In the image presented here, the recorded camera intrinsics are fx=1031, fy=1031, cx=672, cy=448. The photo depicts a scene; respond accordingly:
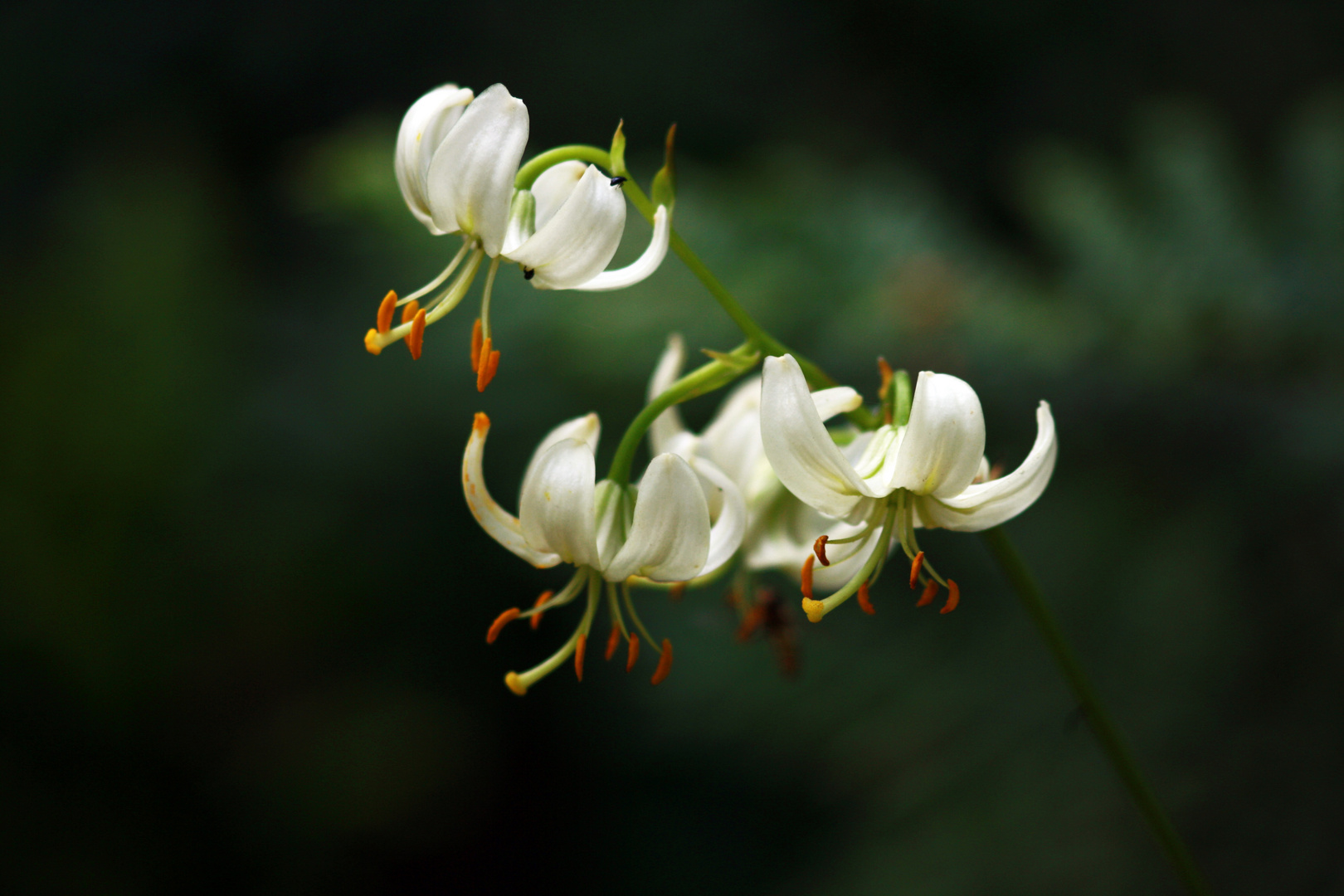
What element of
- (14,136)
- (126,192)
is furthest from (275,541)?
(14,136)

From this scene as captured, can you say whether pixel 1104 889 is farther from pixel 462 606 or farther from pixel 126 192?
pixel 126 192

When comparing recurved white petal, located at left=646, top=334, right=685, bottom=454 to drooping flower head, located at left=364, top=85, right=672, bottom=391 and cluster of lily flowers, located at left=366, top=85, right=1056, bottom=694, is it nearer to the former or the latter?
cluster of lily flowers, located at left=366, top=85, right=1056, bottom=694

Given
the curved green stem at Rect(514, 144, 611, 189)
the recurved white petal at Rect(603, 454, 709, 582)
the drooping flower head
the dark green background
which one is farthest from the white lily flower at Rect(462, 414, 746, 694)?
the dark green background

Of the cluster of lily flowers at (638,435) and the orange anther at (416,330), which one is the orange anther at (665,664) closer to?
the cluster of lily flowers at (638,435)

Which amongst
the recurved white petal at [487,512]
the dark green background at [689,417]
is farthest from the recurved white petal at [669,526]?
the dark green background at [689,417]

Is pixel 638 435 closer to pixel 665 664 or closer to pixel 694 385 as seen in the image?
pixel 694 385
